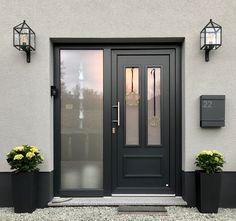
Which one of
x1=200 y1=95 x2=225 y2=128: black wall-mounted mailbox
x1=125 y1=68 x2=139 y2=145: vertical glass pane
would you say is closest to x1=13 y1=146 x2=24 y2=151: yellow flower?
x1=125 y1=68 x2=139 y2=145: vertical glass pane

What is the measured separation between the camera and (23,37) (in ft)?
12.8

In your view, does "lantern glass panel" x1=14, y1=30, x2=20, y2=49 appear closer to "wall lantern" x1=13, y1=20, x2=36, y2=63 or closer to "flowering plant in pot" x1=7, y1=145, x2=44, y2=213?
"wall lantern" x1=13, y1=20, x2=36, y2=63

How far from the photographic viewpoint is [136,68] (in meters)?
4.40

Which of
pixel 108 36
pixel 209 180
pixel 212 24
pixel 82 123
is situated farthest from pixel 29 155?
pixel 212 24

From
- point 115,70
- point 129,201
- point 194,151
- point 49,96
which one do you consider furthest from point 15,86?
point 194,151

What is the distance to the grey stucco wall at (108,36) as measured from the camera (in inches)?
160

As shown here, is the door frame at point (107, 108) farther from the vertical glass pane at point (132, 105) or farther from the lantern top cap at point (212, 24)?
the lantern top cap at point (212, 24)

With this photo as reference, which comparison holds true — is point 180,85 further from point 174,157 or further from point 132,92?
point 174,157

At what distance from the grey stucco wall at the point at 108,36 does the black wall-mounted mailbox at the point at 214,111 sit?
122 millimetres

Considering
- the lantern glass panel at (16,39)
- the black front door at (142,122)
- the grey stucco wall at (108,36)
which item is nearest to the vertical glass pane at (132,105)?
the black front door at (142,122)

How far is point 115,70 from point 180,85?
3.49 feet

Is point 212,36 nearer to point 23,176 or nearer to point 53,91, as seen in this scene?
point 53,91

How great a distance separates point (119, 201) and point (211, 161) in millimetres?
1491

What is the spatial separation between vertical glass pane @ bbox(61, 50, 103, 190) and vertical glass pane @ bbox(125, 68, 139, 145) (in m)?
0.42
